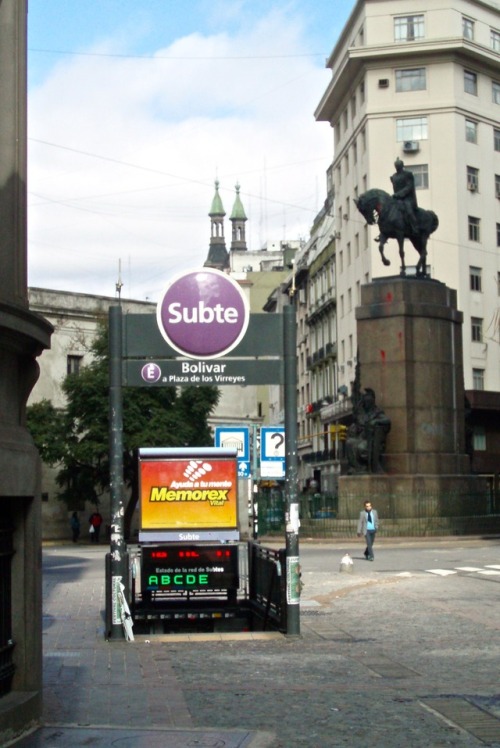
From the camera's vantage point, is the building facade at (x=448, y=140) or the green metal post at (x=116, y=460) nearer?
the green metal post at (x=116, y=460)

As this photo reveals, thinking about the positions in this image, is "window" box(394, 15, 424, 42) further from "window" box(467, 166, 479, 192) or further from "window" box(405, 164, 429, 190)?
"window" box(467, 166, 479, 192)

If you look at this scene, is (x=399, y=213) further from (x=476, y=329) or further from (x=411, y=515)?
(x=476, y=329)

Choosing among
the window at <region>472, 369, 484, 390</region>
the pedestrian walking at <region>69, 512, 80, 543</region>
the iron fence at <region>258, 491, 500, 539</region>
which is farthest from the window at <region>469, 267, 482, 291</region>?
the iron fence at <region>258, 491, 500, 539</region>

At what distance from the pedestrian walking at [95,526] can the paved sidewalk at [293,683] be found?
39.4 meters

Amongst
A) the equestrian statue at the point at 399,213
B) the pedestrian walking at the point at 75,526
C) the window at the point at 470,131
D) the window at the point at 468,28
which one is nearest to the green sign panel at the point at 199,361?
the equestrian statue at the point at 399,213

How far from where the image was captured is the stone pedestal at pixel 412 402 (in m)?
40.3

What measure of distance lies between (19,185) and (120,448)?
6.47 metres

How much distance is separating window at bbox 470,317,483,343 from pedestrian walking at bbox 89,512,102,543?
2157 cm

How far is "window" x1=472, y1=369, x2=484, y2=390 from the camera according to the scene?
67500 mm

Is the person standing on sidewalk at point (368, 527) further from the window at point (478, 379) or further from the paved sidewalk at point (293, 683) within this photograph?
the window at point (478, 379)

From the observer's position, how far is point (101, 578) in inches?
1089

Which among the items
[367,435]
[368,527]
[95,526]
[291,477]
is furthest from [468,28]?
[291,477]

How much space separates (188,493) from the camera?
17438mm

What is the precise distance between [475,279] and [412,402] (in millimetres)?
28431
